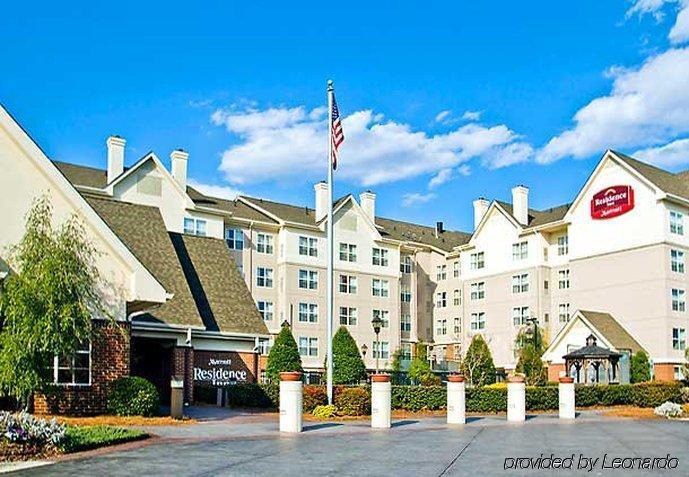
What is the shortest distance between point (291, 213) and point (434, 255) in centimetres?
1666

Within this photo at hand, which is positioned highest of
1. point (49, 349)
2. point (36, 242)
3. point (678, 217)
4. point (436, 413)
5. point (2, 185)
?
point (678, 217)

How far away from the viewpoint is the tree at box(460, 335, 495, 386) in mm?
56531

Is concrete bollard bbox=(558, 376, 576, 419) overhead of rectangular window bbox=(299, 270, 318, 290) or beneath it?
beneath

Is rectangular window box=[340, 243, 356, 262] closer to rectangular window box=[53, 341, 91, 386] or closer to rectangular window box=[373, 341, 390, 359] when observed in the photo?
rectangular window box=[373, 341, 390, 359]

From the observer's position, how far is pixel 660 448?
17750 mm

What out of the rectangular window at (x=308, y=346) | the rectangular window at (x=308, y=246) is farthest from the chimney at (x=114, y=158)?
the rectangular window at (x=308, y=346)

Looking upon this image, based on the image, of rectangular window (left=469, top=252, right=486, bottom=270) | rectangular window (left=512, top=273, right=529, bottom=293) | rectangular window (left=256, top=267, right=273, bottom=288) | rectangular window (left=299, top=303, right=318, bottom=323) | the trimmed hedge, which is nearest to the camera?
the trimmed hedge

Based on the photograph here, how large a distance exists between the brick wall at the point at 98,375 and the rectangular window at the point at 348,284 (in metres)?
42.1

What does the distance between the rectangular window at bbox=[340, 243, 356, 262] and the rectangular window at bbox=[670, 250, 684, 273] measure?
76.4 ft

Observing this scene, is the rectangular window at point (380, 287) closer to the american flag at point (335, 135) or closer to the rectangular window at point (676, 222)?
the rectangular window at point (676, 222)

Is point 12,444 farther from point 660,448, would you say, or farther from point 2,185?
point 660,448

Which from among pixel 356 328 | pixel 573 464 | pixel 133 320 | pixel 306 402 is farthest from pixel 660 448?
pixel 356 328

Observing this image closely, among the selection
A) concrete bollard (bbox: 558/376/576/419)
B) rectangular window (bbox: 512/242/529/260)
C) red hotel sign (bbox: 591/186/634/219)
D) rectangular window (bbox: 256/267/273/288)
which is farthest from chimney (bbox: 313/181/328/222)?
concrete bollard (bbox: 558/376/576/419)

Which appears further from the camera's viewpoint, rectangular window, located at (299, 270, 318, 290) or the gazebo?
rectangular window, located at (299, 270, 318, 290)
